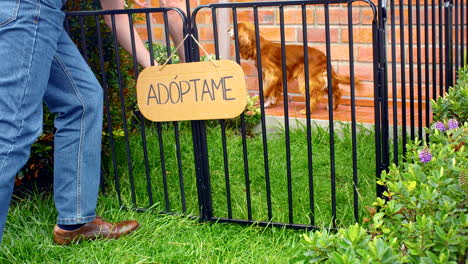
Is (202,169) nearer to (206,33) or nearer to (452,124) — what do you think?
(452,124)

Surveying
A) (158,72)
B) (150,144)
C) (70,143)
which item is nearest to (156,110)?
(158,72)

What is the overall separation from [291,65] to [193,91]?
170cm

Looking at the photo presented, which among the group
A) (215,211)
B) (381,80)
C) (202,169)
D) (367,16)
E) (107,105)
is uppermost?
(367,16)

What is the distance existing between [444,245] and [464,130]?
2.38 ft

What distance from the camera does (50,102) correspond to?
237 cm

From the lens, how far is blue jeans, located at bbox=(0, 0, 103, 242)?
78.4 inches

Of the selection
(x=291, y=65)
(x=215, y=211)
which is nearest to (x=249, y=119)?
(x=291, y=65)

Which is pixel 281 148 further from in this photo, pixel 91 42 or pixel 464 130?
pixel 464 130

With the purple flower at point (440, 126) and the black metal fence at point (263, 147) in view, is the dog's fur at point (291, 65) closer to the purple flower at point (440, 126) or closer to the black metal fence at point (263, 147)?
the black metal fence at point (263, 147)

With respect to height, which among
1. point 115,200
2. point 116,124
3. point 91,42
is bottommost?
point 115,200

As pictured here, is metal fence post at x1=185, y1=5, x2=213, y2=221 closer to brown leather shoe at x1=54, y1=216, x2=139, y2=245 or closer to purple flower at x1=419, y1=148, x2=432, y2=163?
brown leather shoe at x1=54, y1=216, x2=139, y2=245

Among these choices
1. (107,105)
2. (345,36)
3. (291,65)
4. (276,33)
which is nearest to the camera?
(107,105)

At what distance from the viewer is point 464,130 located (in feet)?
6.38

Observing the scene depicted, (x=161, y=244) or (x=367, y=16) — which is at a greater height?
(x=367, y=16)
